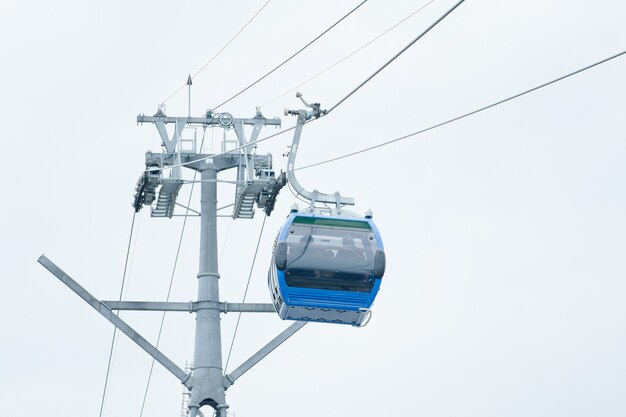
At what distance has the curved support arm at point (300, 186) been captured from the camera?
2445 cm

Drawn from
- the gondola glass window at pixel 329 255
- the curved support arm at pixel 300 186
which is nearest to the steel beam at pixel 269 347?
the curved support arm at pixel 300 186

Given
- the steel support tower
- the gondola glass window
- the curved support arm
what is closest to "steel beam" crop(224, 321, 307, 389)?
the steel support tower

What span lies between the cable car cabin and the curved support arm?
483 millimetres

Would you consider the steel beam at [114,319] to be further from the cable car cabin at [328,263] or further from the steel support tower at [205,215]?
the cable car cabin at [328,263]

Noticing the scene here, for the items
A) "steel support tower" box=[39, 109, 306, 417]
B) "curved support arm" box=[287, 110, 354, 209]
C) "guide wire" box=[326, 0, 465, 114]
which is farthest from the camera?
"steel support tower" box=[39, 109, 306, 417]

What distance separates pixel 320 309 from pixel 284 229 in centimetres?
147

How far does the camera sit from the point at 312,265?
25500 millimetres

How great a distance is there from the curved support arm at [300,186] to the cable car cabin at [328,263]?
19.0 inches

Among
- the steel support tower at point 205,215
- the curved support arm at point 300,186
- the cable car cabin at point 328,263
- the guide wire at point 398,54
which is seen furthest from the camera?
the steel support tower at point 205,215

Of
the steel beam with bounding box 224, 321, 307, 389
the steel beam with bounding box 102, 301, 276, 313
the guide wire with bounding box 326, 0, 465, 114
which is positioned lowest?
the guide wire with bounding box 326, 0, 465, 114

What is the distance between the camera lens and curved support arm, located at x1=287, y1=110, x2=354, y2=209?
24.5 meters

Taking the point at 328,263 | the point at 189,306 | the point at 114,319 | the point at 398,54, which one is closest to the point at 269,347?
the point at 189,306

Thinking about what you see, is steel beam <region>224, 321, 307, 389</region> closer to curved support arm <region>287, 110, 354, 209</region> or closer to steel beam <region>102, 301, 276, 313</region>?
steel beam <region>102, 301, 276, 313</region>

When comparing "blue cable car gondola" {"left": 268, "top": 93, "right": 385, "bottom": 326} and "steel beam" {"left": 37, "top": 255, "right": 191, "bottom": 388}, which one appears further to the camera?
"steel beam" {"left": 37, "top": 255, "right": 191, "bottom": 388}
